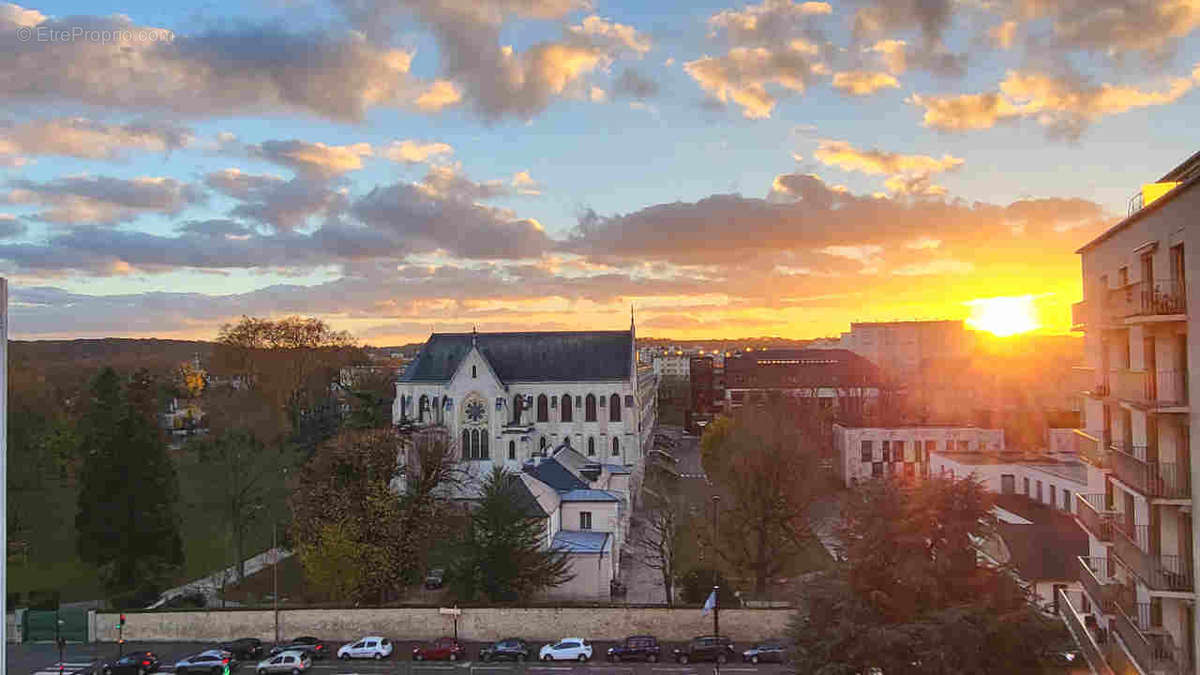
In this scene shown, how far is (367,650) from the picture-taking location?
26547 millimetres

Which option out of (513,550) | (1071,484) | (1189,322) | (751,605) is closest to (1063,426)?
(1071,484)

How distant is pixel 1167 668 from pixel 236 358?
2915 inches

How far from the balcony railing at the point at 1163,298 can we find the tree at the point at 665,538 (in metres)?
18.9

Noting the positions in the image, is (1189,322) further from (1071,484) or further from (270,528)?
(270,528)

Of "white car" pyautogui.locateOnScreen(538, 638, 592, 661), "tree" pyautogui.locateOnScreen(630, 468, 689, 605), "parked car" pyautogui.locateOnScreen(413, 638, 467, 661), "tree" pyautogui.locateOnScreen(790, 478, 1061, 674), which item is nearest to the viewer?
"tree" pyautogui.locateOnScreen(790, 478, 1061, 674)

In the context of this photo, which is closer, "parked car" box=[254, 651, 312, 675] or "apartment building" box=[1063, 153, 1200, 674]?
"apartment building" box=[1063, 153, 1200, 674]

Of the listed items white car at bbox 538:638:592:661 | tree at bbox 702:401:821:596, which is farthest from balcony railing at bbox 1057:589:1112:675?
white car at bbox 538:638:592:661

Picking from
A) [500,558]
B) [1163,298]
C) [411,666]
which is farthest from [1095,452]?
[411,666]

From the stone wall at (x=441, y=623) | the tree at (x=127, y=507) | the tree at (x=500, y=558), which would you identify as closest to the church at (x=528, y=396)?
the tree at (x=127, y=507)

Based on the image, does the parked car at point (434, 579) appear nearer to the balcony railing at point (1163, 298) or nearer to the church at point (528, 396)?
the church at point (528, 396)

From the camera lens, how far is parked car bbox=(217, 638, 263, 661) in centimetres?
2678

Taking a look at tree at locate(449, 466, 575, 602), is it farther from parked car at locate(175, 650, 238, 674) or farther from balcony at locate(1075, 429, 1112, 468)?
balcony at locate(1075, 429, 1112, 468)

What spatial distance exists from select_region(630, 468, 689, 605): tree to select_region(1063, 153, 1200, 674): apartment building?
1514 cm

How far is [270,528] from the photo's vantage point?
4319 cm
